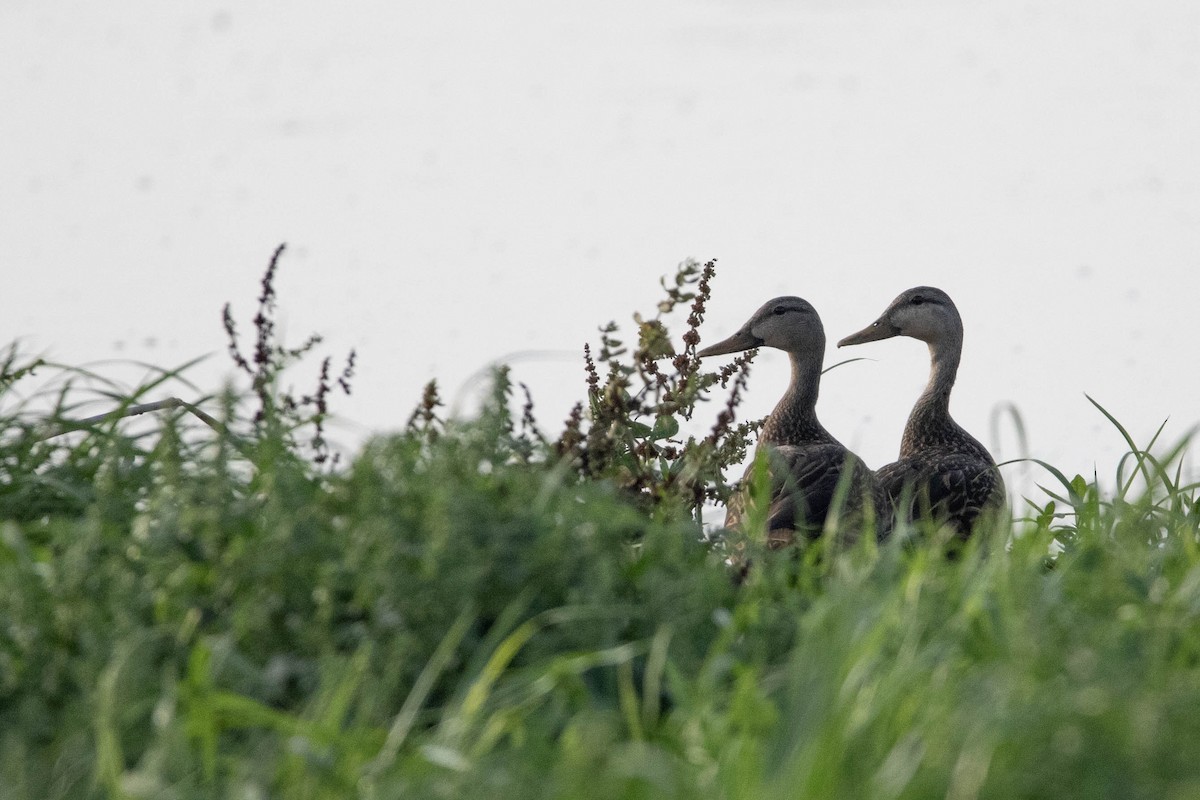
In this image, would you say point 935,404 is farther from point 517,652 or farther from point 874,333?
point 517,652

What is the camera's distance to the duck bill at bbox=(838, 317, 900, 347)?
29.6ft

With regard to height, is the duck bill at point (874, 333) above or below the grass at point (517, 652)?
above

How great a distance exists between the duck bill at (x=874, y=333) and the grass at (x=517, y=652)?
5.03 meters

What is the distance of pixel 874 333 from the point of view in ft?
29.7

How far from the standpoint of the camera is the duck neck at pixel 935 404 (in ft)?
27.9

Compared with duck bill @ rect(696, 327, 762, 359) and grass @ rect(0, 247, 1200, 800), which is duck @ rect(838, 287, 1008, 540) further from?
grass @ rect(0, 247, 1200, 800)

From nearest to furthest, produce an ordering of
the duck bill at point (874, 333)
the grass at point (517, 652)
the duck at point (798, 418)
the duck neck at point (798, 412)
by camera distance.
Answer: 1. the grass at point (517, 652)
2. the duck at point (798, 418)
3. the duck neck at point (798, 412)
4. the duck bill at point (874, 333)

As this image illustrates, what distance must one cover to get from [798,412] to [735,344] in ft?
2.19

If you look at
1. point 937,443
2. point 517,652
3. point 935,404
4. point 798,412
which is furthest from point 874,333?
point 517,652

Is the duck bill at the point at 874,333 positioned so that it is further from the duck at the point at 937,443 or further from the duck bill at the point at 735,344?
the duck bill at the point at 735,344

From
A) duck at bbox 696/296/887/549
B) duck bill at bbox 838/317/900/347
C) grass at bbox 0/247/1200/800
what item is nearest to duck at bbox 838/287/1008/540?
duck bill at bbox 838/317/900/347

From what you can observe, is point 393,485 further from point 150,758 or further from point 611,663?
point 150,758

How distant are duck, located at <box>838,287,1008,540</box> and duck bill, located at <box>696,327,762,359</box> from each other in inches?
24.9

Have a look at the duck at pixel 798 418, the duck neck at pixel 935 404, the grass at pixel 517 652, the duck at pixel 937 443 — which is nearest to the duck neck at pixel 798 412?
the duck at pixel 798 418
